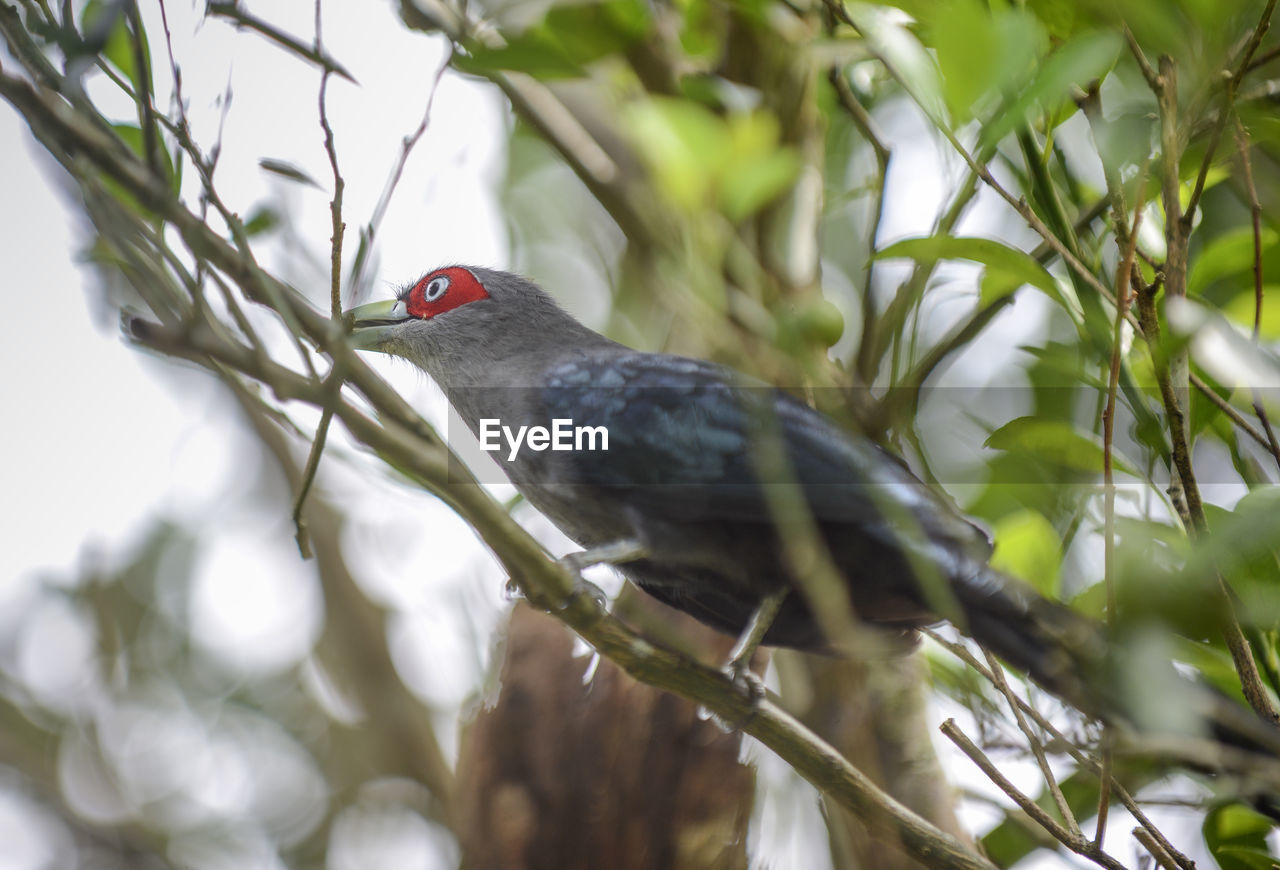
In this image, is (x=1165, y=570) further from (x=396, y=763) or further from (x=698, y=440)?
(x=396, y=763)

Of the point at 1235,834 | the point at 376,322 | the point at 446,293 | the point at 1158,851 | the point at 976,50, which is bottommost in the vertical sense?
the point at 1158,851

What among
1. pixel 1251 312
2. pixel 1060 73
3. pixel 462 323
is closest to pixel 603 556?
pixel 462 323

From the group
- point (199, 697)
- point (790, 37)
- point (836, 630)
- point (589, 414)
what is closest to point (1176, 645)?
point (836, 630)

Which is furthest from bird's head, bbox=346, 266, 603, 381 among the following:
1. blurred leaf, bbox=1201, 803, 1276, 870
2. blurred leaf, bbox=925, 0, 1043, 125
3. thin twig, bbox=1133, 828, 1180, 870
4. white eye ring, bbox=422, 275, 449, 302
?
blurred leaf, bbox=1201, 803, 1276, 870

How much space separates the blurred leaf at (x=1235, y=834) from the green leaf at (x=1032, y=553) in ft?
1.54

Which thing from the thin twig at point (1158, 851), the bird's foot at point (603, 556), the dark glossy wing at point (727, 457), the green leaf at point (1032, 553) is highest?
the dark glossy wing at point (727, 457)

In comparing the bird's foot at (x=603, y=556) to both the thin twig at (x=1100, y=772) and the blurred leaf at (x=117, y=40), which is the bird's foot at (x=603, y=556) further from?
the blurred leaf at (x=117, y=40)

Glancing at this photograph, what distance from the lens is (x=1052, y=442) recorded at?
5.33 ft

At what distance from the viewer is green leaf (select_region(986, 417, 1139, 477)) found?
160 cm

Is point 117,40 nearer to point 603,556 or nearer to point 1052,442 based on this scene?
point 603,556

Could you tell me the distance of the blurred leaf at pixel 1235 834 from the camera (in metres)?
1.64

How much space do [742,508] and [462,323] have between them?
96 cm

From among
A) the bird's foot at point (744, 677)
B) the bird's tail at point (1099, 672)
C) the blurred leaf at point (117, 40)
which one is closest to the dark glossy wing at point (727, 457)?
the bird's tail at point (1099, 672)

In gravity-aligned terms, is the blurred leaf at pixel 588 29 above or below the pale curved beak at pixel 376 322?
above
